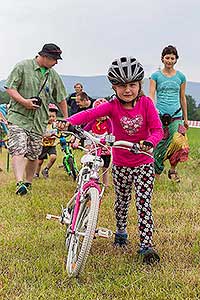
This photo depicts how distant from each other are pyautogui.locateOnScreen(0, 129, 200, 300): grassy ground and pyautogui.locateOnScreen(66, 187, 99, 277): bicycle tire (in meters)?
0.12

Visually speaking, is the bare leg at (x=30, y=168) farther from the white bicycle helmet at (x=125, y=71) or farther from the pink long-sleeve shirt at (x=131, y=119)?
the white bicycle helmet at (x=125, y=71)

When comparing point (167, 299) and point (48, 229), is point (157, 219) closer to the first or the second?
point (48, 229)

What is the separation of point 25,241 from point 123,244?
93cm

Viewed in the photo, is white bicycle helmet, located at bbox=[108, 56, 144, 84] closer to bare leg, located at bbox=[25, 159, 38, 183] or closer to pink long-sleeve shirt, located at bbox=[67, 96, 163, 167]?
pink long-sleeve shirt, located at bbox=[67, 96, 163, 167]

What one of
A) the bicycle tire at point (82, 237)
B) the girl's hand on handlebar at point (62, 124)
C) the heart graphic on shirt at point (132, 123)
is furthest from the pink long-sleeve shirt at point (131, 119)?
the bicycle tire at point (82, 237)

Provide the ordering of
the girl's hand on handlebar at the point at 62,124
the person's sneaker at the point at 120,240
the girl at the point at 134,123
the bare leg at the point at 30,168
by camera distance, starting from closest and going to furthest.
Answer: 1. the girl's hand on handlebar at the point at 62,124
2. the girl at the point at 134,123
3. the person's sneaker at the point at 120,240
4. the bare leg at the point at 30,168

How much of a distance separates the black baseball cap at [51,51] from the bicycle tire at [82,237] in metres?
3.38

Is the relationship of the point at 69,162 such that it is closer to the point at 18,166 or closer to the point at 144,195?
the point at 18,166

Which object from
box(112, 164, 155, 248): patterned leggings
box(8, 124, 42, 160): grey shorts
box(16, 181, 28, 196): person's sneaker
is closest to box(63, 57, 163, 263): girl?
box(112, 164, 155, 248): patterned leggings

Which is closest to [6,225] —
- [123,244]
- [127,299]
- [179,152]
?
[123,244]

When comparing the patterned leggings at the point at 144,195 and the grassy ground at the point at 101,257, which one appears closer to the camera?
the grassy ground at the point at 101,257

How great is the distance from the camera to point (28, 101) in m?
7.23

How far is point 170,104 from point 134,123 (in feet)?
12.4

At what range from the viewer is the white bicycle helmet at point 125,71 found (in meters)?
4.41
